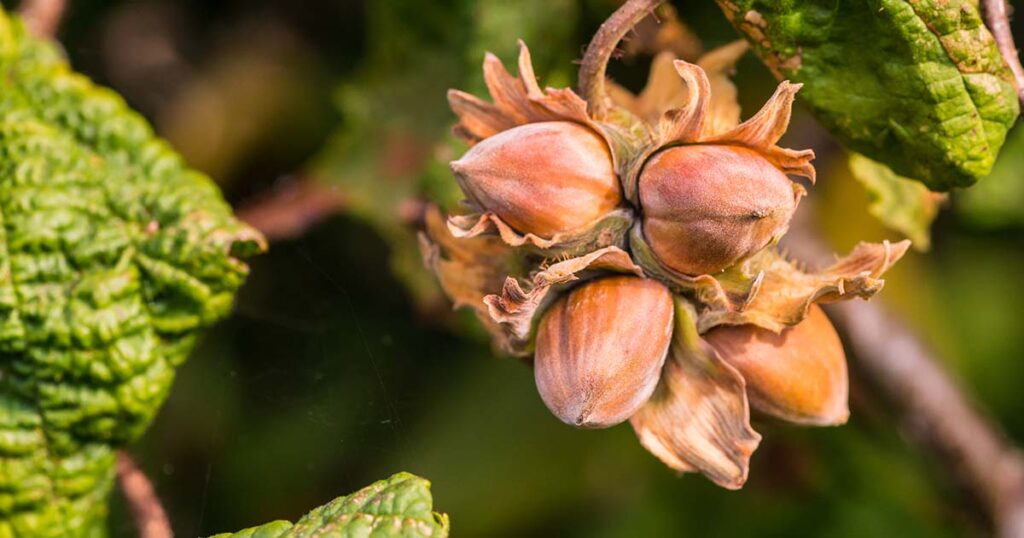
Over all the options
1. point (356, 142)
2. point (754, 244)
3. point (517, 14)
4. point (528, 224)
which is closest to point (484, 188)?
point (528, 224)

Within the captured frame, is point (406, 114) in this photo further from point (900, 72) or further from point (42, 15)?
point (900, 72)

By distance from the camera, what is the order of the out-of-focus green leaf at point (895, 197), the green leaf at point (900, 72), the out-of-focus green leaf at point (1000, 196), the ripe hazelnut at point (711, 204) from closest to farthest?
the ripe hazelnut at point (711, 204), the green leaf at point (900, 72), the out-of-focus green leaf at point (895, 197), the out-of-focus green leaf at point (1000, 196)

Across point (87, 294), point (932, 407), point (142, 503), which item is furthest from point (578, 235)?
point (932, 407)

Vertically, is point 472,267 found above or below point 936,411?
above

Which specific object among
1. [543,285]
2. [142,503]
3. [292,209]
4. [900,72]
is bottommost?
[142,503]

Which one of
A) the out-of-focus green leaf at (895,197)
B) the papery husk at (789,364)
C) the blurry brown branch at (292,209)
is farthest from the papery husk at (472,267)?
the blurry brown branch at (292,209)

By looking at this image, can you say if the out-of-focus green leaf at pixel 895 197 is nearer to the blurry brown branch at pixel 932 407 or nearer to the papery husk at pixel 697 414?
the blurry brown branch at pixel 932 407

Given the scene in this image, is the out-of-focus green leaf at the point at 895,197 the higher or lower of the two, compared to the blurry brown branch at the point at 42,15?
lower
